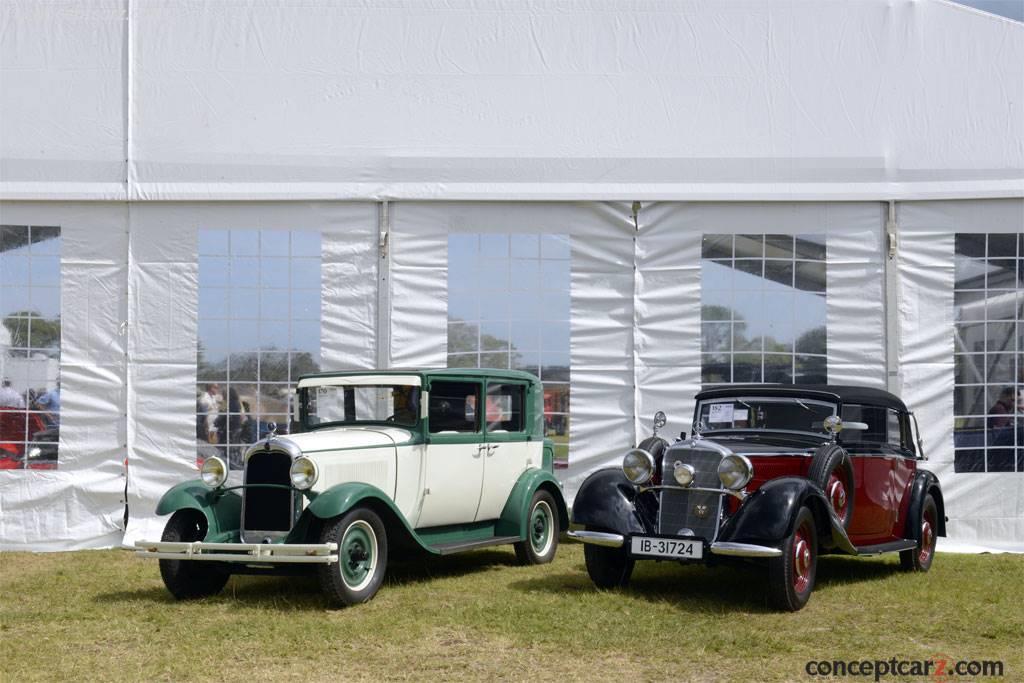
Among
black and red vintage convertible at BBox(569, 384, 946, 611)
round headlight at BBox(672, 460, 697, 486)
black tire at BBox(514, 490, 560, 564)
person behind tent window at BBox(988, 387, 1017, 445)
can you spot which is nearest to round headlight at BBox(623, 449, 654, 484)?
black and red vintage convertible at BBox(569, 384, 946, 611)

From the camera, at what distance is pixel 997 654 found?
6160 mm

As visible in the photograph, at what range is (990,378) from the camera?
35.1 ft

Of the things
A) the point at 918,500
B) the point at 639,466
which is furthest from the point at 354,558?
the point at 918,500

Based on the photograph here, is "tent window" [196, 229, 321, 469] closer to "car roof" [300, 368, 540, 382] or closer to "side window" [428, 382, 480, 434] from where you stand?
"car roof" [300, 368, 540, 382]

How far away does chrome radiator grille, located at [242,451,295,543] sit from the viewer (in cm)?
756

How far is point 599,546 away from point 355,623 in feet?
5.97

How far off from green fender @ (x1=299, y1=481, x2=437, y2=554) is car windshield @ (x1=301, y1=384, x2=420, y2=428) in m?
0.81
